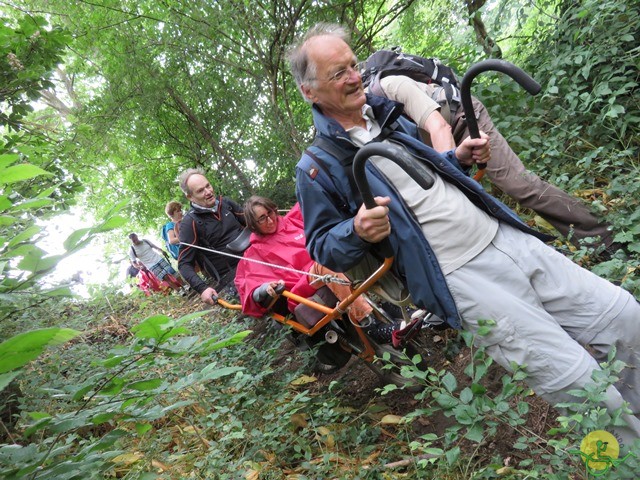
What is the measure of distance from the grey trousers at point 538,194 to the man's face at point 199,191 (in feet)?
10.4

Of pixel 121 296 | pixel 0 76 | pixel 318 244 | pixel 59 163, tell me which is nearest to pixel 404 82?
pixel 318 244

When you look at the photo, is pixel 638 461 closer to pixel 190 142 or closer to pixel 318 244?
pixel 318 244

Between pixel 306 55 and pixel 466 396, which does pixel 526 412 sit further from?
pixel 306 55

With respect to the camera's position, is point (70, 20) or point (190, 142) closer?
point (70, 20)

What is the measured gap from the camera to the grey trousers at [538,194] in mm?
3631

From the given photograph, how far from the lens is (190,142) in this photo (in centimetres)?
831

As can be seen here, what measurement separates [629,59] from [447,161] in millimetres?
3174

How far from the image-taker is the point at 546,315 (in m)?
2.07

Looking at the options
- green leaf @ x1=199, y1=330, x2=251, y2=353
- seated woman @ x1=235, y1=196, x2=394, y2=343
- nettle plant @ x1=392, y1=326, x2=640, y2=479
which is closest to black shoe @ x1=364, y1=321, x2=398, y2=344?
seated woman @ x1=235, y1=196, x2=394, y2=343

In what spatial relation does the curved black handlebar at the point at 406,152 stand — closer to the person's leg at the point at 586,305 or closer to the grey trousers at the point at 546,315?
the grey trousers at the point at 546,315

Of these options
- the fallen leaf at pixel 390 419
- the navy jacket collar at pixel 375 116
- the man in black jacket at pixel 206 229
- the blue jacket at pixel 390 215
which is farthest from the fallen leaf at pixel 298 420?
the man in black jacket at pixel 206 229

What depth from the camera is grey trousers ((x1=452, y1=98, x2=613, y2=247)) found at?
11.9 feet

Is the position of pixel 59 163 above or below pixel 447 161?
above

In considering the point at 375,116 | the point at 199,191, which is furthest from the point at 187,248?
the point at 375,116
